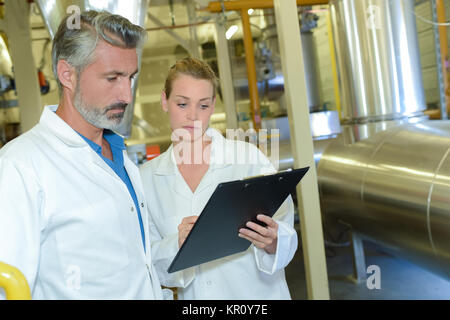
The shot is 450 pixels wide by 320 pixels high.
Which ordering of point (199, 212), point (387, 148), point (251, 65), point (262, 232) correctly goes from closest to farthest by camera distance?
point (262, 232) → point (199, 212) → point (387, 148) → point (251, 65)

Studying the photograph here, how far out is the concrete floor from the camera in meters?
2.31

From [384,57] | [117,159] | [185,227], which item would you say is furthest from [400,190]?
[117,159]

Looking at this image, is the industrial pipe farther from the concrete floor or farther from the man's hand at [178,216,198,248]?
the man's hand at [178,216,198,248]

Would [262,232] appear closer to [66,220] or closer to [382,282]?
[66,220]

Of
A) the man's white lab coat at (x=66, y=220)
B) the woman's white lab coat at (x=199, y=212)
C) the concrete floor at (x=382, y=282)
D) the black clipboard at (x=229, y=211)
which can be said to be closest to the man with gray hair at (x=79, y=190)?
the man's white lab coat at (x=66, y=220)

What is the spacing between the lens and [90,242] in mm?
766

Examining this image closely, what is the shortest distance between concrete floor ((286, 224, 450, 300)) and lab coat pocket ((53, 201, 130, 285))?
1.74m

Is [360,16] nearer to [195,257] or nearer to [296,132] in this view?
[296,132]

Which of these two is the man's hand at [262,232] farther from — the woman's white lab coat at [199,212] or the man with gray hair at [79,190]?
the man with gray hair at [79,190]

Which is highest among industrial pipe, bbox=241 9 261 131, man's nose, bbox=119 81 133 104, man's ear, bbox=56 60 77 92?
industrial pipe, bbox=241 9 261 131

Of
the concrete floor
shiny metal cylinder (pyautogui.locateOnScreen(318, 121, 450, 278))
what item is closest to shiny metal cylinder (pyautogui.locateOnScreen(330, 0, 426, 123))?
shiny metal cylinder (pyautogui.locateOnScreen(318, 121, 450, 278))

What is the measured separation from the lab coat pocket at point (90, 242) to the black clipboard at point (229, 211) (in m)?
0.14

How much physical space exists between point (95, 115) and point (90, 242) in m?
0.25
